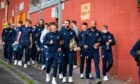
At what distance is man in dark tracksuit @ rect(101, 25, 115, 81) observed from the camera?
15930 mm

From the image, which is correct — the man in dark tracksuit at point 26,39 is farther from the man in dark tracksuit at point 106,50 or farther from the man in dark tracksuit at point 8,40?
the man in dark tracksuit at point 106,50

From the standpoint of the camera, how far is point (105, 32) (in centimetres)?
1605

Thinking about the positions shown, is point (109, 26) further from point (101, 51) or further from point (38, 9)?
point (38, 9)

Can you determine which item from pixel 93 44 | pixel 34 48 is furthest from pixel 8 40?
pixel 93 44

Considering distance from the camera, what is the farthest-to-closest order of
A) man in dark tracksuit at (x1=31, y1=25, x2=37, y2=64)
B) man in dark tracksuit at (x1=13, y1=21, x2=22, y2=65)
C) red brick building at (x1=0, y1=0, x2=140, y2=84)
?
1. man in dark tracksuit at (x1=13, y1=21, x2=22, y2=65)
2. man in dark tracksuit at (x1=31, y1=25, x2=37, y2=64)
3. red brick building at (x1=0, y1=0, x2=140, y2=84)

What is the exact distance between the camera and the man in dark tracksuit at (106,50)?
1593 cm

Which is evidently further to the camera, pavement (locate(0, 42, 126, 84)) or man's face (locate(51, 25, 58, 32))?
pavement (locate(0, 42, 126, 84))

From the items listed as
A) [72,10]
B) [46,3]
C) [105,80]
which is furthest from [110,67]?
[46,3]

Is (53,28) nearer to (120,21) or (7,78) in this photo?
(120,21)

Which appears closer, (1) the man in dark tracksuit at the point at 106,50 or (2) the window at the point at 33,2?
(1) the man in dark tracksuit at the point at 106,50

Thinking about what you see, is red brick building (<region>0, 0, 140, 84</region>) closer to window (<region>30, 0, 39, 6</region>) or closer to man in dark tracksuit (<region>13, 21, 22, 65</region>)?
man in dark tracksuit (<region>13, 21, 22, 65</region>)

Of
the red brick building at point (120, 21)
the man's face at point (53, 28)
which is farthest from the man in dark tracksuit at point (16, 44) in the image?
the man's face at point (53, 28)

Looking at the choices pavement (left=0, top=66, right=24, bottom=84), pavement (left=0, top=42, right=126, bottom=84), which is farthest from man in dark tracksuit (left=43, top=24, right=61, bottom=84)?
pavement (left=0, top=66, right=24, bottom=84)

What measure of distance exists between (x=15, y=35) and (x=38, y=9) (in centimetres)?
669
